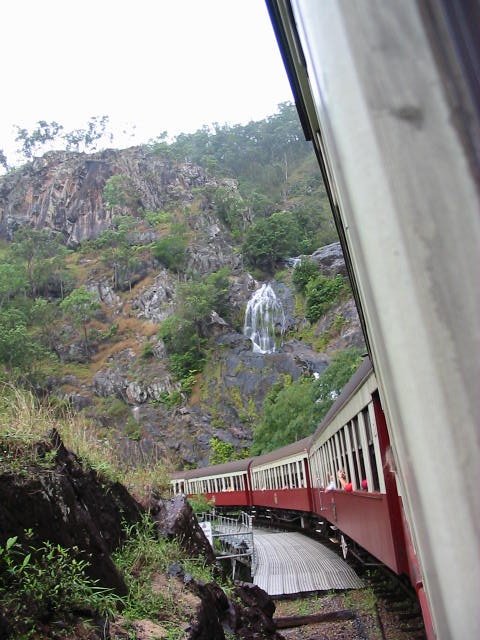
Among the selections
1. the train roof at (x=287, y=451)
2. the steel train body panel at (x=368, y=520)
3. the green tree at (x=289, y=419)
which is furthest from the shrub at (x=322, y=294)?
the steel train body panel at (x=368, y=520)

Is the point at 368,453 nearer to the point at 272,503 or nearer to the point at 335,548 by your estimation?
the point at 335,548

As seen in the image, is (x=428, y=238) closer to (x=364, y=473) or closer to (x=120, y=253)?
(x=364, y=473)

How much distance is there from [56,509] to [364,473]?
3.66 meters

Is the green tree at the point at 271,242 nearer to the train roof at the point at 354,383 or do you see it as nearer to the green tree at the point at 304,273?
the green tree at the point at 304,273

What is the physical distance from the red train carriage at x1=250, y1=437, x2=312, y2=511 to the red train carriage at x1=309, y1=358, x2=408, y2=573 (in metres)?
4.01

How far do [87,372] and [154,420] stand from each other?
1274 centimetres

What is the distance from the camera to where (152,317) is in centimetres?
7119

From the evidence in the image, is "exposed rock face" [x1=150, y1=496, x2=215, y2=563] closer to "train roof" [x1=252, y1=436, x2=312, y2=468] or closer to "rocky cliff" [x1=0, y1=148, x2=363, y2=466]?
"train roof" [x1=252, y1=436, x2=312, y2=468]

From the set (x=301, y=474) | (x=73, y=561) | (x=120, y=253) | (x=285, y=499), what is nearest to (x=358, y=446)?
(x=73, y=561)

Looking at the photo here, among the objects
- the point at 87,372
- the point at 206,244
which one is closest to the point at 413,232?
the point at 87,372

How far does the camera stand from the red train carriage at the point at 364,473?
19.0 ft

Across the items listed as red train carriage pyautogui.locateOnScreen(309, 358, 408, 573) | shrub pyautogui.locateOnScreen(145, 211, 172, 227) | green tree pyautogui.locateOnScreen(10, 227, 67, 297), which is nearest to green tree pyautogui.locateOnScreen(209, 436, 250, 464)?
green tree pyautogui.locateOnScreen(10, 227, 67, 297)

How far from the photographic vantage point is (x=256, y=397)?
5462 cm

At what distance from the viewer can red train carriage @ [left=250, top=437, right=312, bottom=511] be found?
15.4 meters
